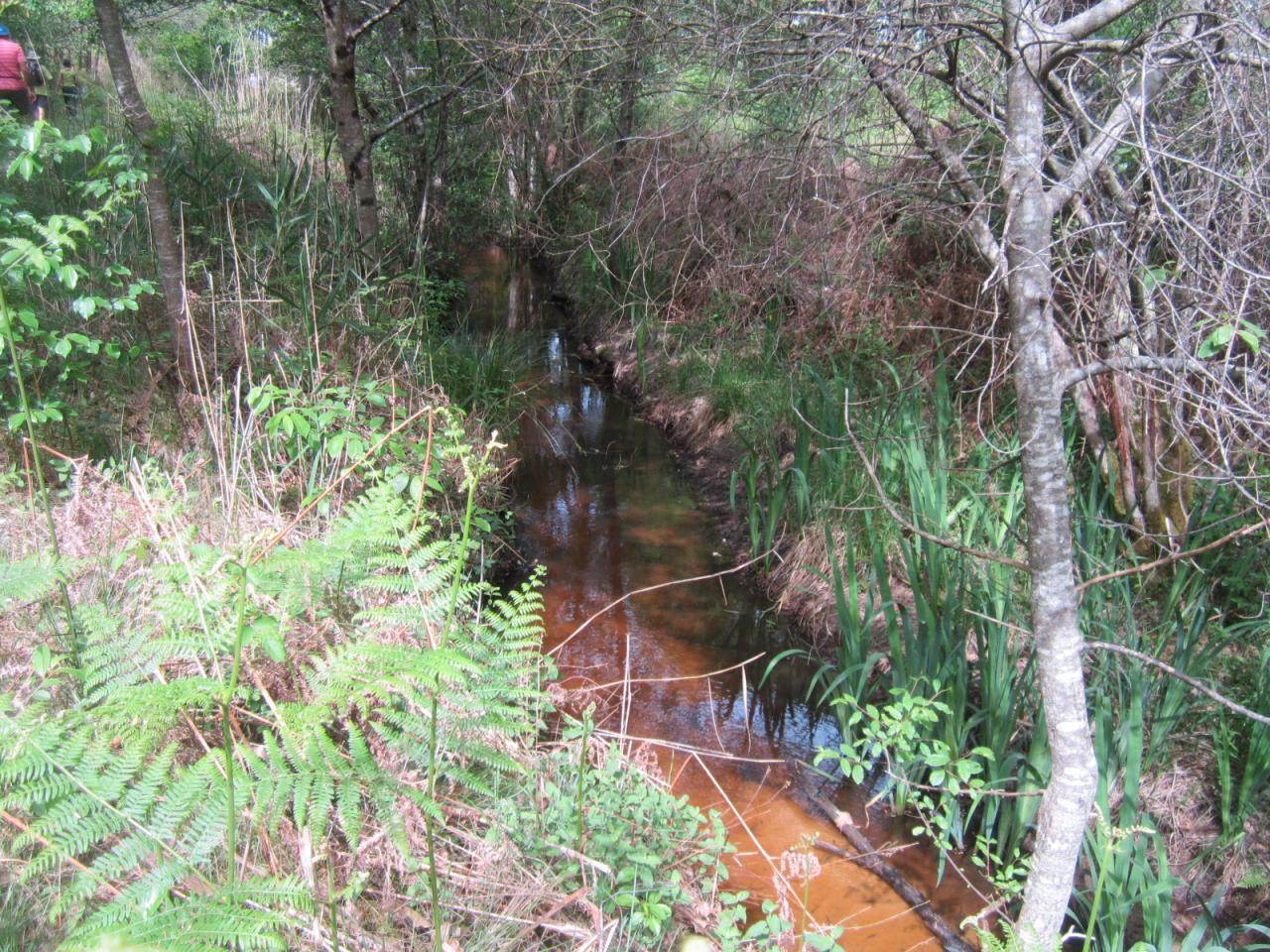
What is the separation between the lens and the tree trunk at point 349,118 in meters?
4.83

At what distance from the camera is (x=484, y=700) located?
6.47ft

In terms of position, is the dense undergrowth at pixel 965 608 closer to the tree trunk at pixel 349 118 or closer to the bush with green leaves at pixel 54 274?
the tree trunk at pixel 349 118

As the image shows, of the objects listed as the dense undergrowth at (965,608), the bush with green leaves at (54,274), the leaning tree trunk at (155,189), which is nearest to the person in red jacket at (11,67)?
the bush with green leaves at (54,274)

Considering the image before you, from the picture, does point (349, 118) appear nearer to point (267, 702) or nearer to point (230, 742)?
point (267, 702)

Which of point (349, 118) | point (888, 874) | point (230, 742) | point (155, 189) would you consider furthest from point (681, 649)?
point (349, 118)

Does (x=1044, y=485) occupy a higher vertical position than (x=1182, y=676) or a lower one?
higher

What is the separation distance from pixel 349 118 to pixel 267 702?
4.19 metres

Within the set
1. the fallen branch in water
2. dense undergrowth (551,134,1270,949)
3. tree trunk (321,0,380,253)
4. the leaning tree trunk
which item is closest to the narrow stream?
the fallen branch in water

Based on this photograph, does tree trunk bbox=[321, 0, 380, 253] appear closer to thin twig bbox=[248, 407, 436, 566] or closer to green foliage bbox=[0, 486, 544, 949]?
thin twig bbox=[248, 407, 436, 566]

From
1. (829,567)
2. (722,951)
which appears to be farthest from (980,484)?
(722,951)

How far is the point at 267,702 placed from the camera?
207cm

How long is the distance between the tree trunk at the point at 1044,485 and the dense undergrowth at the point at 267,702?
0.70 metres

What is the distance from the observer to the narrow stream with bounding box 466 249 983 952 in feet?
9.04

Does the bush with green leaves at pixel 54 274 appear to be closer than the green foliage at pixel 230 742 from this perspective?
No
